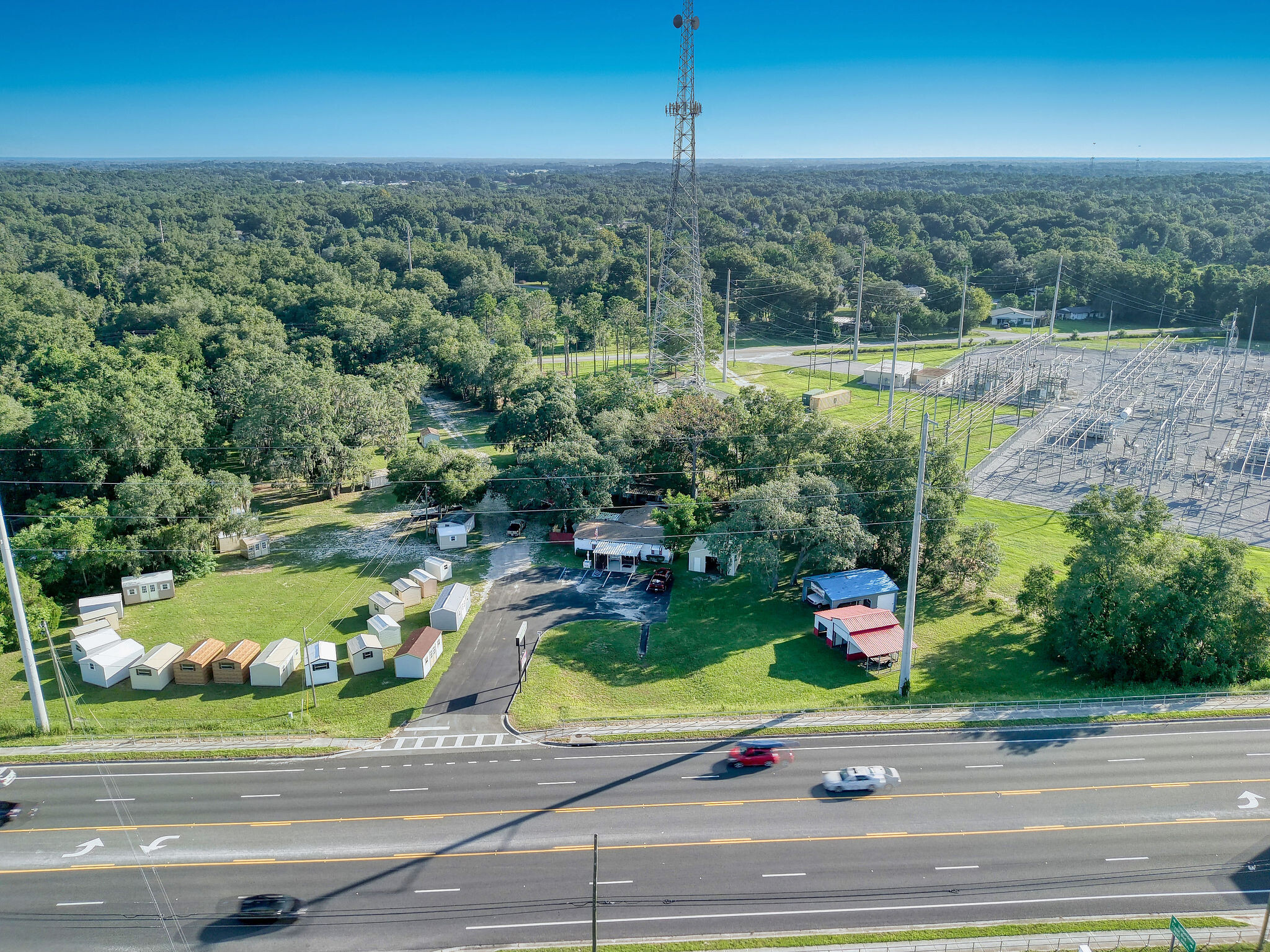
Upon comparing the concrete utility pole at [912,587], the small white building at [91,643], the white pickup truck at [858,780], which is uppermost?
the concrete utility pole at [912,587]

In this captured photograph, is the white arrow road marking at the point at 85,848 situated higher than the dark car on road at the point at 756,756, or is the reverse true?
the dark car on road at the point at 756,756

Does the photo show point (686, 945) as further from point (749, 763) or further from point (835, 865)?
point (749, 763)

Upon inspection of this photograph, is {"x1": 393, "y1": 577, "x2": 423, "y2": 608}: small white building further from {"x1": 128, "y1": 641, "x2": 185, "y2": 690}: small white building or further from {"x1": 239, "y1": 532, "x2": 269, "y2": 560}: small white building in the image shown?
{"x1": 239, "y1": 532, "x2": 269, "y2": 560}: small white building

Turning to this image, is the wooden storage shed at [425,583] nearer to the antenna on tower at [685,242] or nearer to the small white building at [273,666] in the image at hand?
the small white building at [273,666]

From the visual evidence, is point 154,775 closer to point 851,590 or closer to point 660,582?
point 660,582

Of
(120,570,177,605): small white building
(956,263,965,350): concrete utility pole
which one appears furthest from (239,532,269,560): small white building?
(956,263,965,350): concrete utility pole

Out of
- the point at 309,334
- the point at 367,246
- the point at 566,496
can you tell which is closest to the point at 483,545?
the point at 566,496

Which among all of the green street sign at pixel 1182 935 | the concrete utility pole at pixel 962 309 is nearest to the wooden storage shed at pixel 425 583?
the green street sign at pixel 1182 935

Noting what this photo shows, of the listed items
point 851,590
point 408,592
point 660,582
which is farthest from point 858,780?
point 408,592
